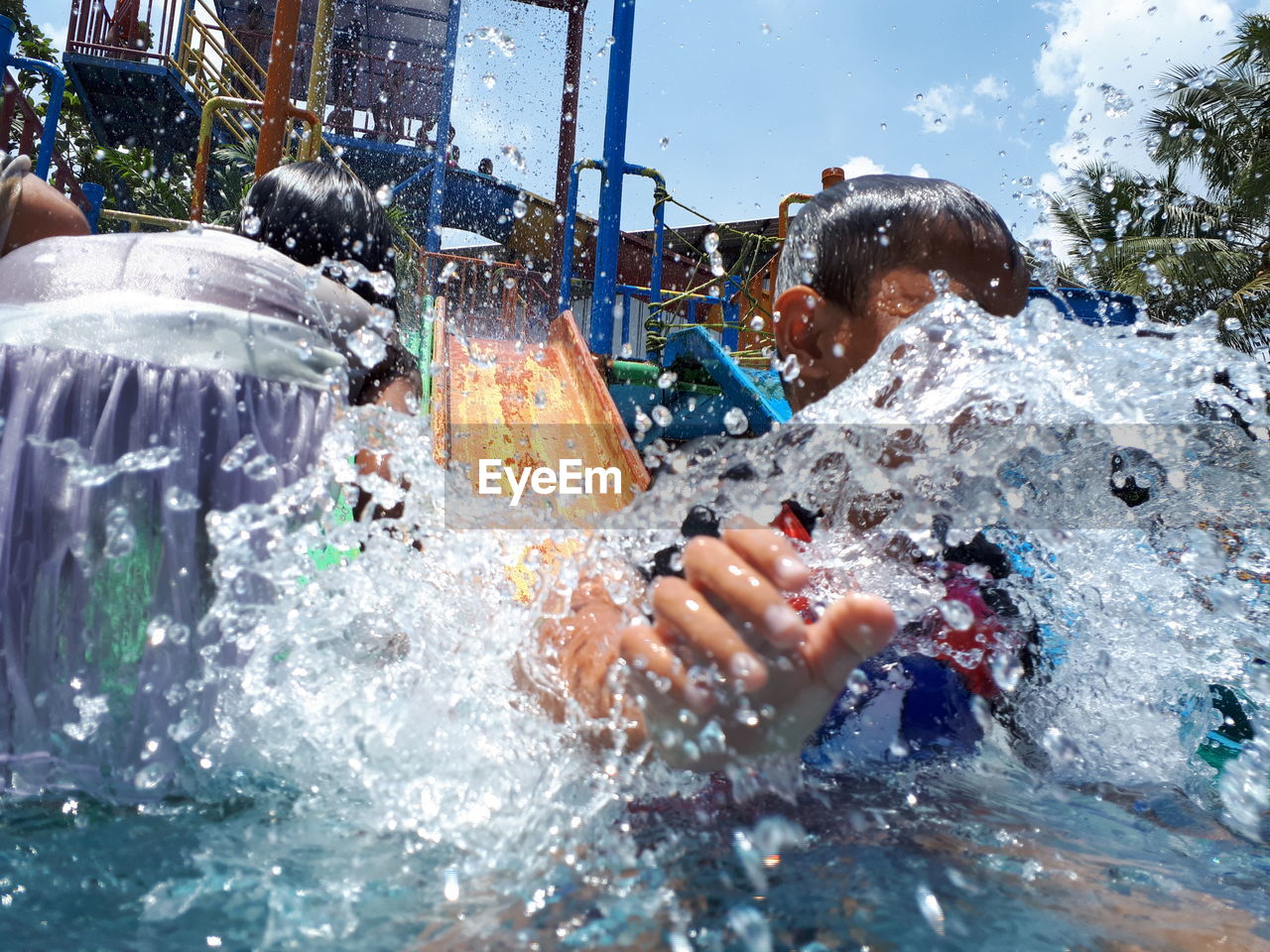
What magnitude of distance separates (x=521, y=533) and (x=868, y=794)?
2.23m

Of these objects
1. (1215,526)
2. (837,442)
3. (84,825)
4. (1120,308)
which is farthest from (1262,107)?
(84,825)

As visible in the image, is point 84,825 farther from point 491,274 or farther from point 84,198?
point 491,274

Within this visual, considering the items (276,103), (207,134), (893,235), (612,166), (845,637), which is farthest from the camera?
(612,166)

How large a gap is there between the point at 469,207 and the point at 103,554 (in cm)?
1492

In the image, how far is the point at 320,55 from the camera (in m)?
5.84

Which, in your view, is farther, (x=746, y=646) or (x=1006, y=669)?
(x=1006, y=669)

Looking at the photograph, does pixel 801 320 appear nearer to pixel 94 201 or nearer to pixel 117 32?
pixel 94 201

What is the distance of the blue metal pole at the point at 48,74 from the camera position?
18.5 feet

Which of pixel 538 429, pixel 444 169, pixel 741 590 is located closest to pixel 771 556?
pixel 741 590

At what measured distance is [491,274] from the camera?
998 centimetres

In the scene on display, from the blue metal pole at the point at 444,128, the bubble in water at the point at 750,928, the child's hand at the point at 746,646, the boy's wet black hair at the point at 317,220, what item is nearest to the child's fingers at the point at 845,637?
the child's hand at the point at 746,646

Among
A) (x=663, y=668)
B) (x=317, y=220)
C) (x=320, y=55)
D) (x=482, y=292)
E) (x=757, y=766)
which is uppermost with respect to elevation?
(x=320, y=55)

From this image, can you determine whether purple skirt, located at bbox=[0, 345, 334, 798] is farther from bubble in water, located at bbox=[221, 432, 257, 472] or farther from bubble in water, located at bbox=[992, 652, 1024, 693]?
bubble in water, located at bbox=[992, 652, 1024, 693]

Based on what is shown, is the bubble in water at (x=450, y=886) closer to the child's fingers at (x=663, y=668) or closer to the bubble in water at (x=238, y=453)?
the child's fingers at (x=663, y=668)
